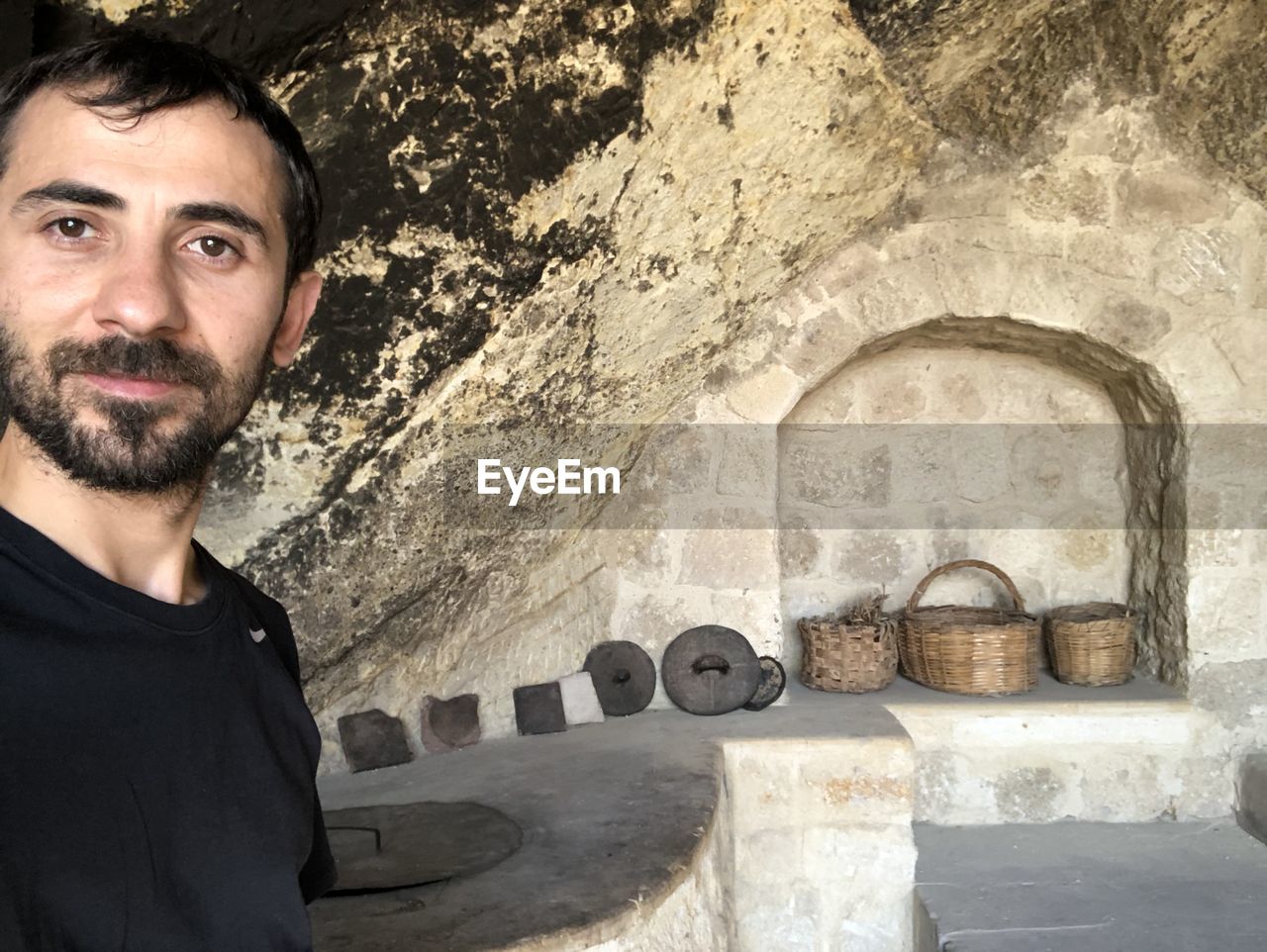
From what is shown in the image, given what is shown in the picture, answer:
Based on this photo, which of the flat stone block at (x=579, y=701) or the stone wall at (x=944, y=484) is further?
the stone wall at (x=944, y=484)

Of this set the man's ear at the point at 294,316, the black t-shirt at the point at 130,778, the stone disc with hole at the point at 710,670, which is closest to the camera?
the black t-shirt at the point at 130,778

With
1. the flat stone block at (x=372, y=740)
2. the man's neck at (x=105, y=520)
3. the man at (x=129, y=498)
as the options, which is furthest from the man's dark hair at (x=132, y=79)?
the flat stone block at (x=372, y=740)

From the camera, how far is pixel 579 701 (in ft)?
9.52

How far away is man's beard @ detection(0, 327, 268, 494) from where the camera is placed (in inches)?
27.8

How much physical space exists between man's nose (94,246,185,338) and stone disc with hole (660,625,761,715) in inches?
92.7

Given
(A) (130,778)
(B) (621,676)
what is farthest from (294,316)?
(B) (621,676)

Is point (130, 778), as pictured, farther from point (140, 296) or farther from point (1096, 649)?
point (1096, 649)

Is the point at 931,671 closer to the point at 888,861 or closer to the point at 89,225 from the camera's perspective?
the point at 888,861

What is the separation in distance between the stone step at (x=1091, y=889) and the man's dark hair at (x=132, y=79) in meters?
2.23

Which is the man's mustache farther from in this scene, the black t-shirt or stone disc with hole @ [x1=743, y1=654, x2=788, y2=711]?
stone disc with hole @ [x1=743, y1=654, x2=788, y2=711]

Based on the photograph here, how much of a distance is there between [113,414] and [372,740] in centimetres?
197

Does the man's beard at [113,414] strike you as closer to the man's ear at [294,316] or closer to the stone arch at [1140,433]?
the man's ear at [294,316]

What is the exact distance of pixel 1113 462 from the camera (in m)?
3.43

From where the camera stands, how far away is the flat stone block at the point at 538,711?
111 inches
